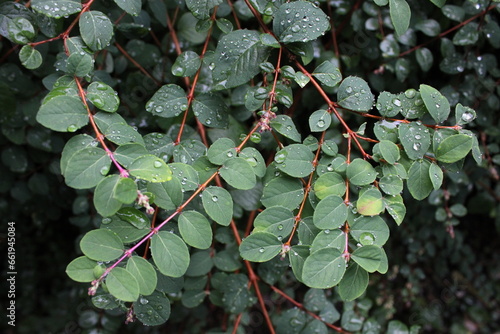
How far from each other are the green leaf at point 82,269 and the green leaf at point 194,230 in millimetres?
192

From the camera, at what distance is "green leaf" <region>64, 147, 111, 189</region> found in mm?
751

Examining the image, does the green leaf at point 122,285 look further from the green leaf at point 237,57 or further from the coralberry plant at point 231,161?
the green leaf at point 237,57

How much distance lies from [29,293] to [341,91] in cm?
246

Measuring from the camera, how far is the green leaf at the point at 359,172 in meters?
0.89

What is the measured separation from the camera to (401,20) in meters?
1.00

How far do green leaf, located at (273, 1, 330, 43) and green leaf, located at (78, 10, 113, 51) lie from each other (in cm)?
42

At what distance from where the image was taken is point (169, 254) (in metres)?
0.82

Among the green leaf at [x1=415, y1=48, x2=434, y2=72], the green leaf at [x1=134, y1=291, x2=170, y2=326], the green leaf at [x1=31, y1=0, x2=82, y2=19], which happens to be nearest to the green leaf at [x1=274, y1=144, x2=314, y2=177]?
the green leaf at [x1=134, y1=291, x2=170, y2=326]

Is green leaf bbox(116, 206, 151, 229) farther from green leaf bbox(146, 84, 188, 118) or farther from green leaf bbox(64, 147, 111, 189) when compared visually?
green leaf bbox(146, 84, 188, 118)

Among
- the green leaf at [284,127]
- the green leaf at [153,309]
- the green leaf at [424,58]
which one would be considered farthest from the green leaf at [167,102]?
the green leaf at [424,58]

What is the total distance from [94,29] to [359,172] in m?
0.72

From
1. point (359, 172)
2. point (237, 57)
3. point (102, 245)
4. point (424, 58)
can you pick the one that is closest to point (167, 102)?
point (237, 57)

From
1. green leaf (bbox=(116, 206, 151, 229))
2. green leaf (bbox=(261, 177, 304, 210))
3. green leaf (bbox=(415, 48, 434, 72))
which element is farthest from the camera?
green leaf (bbox=(415, 48, 434, 72))

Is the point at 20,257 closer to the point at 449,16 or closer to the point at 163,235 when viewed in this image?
the point at 163,235
